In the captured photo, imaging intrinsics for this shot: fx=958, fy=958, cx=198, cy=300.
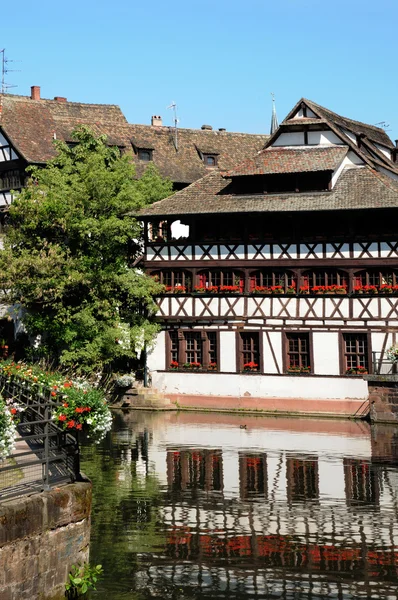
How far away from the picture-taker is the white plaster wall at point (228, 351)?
37481 millimetres

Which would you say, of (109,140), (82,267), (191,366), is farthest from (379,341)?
(109,140)

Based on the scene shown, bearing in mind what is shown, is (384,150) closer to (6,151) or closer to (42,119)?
(42,119)

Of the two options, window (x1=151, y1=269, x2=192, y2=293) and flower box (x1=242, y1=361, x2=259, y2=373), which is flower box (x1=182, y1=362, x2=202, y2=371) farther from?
window (x1=151, y1=269, x2=192, y2=293)

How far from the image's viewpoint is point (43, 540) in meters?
13.5

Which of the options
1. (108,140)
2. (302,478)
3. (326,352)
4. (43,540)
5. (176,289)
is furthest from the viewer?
(108,140)

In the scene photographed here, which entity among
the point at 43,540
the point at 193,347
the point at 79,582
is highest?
the point at 193,347

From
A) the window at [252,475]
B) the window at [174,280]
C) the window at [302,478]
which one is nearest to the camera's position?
the window at [302,478]

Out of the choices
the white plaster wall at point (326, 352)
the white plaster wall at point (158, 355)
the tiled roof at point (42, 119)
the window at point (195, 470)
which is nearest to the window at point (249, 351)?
the white plaster wall at point (326, 352)

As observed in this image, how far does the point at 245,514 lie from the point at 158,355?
19691 millimetres

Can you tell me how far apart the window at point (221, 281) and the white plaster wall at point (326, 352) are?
11.9 feet

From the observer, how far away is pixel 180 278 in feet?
126

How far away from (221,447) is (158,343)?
11200mm

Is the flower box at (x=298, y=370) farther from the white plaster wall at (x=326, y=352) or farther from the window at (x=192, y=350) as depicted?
the window at (x=192, y=350)

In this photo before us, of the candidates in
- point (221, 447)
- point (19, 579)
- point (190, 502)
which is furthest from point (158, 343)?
point (19, 579)
